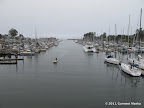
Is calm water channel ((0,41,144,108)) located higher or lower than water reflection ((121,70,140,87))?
lower

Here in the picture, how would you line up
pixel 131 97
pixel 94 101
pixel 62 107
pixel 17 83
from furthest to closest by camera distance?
1. pixel 17 83
2. pixel 131 97
3. pixel 94 101
4. pixel 62 107

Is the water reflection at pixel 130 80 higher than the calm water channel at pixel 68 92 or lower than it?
higher

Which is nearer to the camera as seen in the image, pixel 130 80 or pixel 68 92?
pixel 68 92

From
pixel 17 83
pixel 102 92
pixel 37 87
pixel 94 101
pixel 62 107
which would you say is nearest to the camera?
pixel 62 107

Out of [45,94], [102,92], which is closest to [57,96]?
[45,94]

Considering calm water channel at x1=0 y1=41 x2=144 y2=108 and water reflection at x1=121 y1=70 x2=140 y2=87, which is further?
water reflection at x1=121 y1=70 x2=140 y2=87

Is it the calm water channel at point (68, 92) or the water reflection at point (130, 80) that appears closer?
the calm water channel at point (68, 92)

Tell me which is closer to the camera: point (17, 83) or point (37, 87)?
point (37, 87)

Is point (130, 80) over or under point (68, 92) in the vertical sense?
over

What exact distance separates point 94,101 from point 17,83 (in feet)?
41.5

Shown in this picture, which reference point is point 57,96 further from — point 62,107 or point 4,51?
point 4,51

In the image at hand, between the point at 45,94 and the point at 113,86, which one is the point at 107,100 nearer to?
the point at 113,86

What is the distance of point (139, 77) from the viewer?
24.3 meters

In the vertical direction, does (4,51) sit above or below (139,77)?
above
